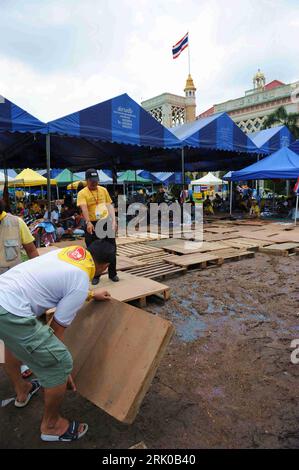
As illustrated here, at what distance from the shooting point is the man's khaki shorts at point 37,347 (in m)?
1.93

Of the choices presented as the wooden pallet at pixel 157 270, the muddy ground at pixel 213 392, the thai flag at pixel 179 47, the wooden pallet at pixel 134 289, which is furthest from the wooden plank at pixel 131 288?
the thai flag at pixel 179 47

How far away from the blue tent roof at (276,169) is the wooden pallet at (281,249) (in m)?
5.58

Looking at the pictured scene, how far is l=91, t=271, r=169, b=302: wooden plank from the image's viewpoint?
4145mm

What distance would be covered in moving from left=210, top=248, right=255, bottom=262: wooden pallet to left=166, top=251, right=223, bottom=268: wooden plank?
0.19 m

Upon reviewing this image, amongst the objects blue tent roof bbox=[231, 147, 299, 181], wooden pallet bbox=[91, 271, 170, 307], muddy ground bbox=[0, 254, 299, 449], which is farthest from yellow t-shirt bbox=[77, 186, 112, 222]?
blue tent roof bbox=[231, 147, 299, 181]

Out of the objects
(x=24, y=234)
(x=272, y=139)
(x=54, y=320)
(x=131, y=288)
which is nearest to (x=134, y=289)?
(x=131, y=288)

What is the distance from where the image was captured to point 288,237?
904 centimetres

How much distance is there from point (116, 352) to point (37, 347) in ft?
2.27

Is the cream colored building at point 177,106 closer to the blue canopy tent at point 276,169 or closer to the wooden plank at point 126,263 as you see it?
the blue canopy tent at point 276,169

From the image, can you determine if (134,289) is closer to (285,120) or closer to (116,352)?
(116,352)

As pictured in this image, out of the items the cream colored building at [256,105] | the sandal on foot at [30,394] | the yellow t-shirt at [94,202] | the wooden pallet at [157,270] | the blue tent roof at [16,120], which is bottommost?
the sandal on foot at [30,394]

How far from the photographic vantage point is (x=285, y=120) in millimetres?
30328

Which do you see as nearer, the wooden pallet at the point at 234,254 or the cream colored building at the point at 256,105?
the wooden pallet at the point at 234,254
